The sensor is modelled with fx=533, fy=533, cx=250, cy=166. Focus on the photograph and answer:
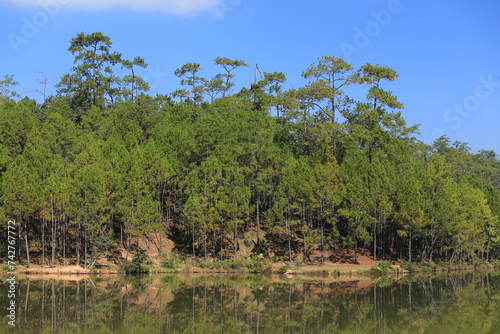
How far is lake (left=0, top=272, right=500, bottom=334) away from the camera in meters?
27.8

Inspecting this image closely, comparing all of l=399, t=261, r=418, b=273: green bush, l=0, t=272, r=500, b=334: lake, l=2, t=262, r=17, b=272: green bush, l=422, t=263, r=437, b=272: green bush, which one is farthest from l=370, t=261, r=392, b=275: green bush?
l=2, t=262, r=17, b=272: green bush

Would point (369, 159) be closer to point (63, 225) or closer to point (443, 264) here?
point (443, 264)

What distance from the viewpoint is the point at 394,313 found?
107ft

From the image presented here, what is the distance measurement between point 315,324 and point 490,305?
48.5 ft

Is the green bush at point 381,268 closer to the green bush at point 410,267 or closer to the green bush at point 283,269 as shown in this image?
the green bush at point 410,267

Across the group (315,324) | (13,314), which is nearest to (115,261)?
(13,314)

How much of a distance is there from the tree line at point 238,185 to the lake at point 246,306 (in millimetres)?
8038

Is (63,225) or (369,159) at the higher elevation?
(369,159)

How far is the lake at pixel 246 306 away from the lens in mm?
27750

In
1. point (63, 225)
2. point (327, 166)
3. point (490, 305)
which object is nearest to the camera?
point (490, 305)

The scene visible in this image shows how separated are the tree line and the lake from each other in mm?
8038

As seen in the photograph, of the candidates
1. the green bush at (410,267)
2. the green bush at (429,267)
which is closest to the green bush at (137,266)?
the green bush at (410,267)

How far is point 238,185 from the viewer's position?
58094mm

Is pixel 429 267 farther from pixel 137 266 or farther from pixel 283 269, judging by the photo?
pixel 137 266
